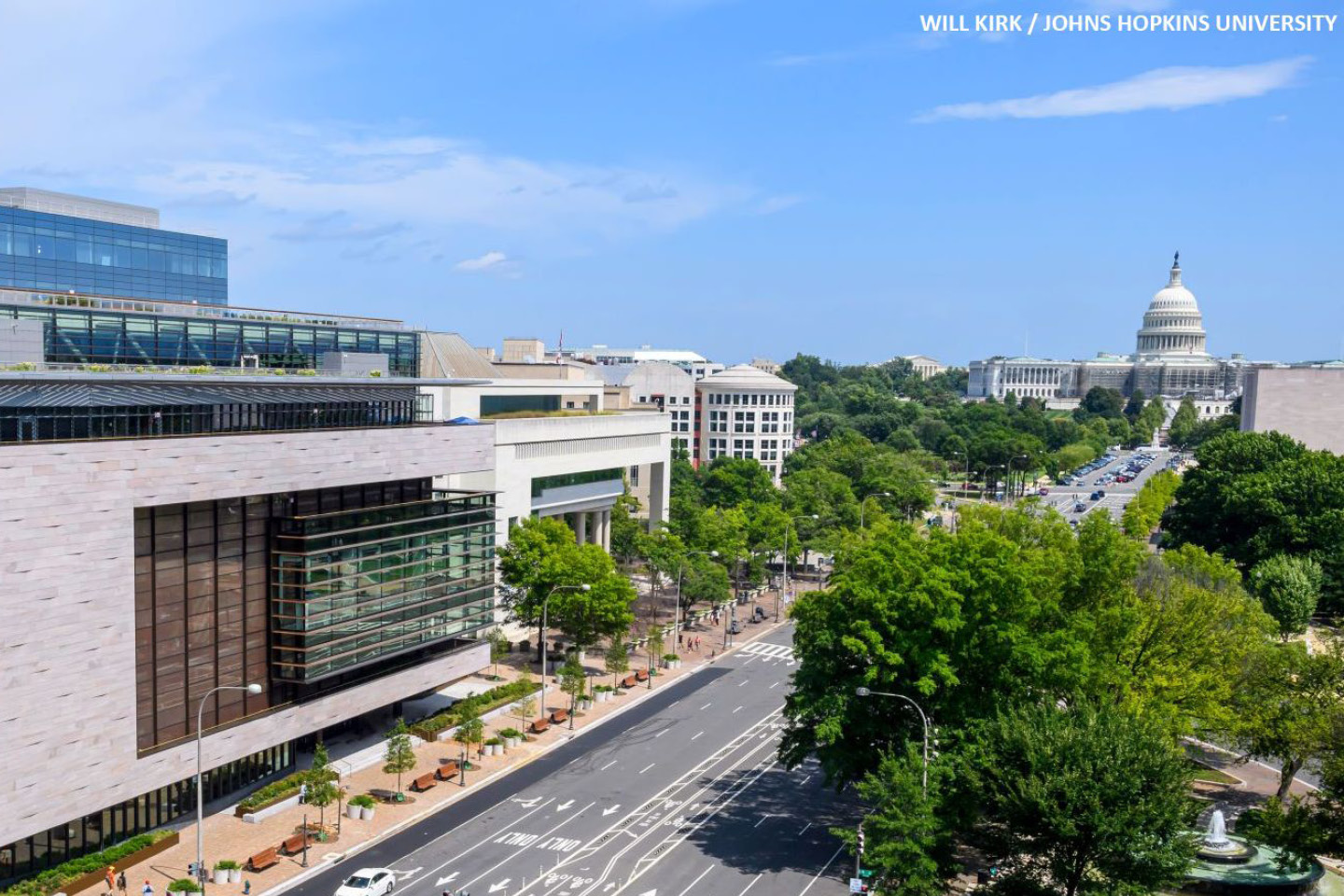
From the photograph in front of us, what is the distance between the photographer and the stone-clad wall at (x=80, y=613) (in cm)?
3734

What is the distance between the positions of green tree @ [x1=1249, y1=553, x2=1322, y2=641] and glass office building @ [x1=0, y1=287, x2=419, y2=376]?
6422 centimetres

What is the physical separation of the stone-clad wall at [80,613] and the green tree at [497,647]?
955 inches

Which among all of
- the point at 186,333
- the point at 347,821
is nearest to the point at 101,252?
the point at 186,333

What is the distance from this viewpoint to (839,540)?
10362 centimetres

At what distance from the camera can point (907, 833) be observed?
3891 centimetres

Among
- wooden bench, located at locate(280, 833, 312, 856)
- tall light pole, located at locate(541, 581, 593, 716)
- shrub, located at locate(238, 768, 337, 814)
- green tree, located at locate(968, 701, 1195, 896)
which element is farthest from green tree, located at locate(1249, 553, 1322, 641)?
wooden bench, located at locate(280, 833, 312, 856)

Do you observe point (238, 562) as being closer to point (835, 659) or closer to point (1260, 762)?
point (835, 659)

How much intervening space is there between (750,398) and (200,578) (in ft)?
385

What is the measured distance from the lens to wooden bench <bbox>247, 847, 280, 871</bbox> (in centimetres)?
4234

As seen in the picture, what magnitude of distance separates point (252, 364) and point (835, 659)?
2947cm

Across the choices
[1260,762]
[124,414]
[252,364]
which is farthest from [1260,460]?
[124,414]

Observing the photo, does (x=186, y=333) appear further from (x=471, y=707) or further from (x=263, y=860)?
(x=471, y=707)

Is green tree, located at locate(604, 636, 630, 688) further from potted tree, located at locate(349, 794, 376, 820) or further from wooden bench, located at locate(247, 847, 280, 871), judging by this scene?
wooden bench, located at locate(247, 847, 280, 871)

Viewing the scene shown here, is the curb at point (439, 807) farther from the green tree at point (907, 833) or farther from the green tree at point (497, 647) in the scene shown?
the green tree at point (907, 833)
